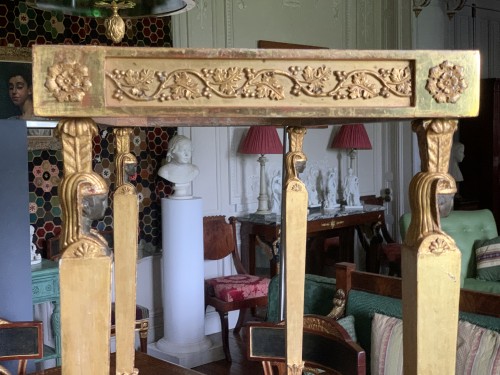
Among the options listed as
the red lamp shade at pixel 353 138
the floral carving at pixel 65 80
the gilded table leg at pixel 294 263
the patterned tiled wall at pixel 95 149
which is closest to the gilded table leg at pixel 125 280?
the gilded table leg at pixel 294 263

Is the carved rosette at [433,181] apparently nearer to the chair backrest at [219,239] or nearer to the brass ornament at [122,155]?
the brass ornament at [122,155]

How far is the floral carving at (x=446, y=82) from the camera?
0.95m

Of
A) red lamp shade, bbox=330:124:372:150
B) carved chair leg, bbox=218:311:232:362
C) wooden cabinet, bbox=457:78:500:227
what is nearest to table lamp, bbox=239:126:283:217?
red lamp shade, bbox=330:124:372:150

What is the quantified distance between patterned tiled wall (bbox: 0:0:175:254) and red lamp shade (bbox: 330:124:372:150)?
1.79 m

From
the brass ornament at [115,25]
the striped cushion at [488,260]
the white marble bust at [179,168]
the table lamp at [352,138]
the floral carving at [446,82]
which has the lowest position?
the striped cushion at [488,260]

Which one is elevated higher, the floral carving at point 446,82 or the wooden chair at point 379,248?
the floral carving at point 446,82

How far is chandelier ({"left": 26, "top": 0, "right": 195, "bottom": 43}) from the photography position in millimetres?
1739

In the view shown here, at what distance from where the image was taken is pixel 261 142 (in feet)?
15.9

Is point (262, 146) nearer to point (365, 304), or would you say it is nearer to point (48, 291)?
point (48, 291)

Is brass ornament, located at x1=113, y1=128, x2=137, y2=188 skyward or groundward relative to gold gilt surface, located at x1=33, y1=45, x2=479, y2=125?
groundward

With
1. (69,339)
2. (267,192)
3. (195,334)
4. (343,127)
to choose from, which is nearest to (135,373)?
(69,339)

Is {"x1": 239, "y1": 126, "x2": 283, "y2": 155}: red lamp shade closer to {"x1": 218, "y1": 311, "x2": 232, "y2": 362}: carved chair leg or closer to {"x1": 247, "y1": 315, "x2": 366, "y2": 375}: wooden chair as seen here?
{"x1": 218, "y1": 311, "x2": 232, "y2": 362}: carved chair leg

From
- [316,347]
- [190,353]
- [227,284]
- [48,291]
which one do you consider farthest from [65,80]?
[227,284]

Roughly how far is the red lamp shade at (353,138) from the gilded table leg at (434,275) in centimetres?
472
